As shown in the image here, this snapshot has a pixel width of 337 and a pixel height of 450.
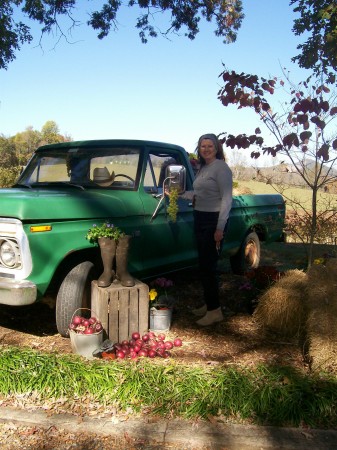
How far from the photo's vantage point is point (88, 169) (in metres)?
4.89

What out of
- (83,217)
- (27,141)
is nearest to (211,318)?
(83,217)

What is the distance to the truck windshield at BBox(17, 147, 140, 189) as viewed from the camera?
188 inches

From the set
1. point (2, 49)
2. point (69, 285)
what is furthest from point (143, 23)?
point (69, 285)

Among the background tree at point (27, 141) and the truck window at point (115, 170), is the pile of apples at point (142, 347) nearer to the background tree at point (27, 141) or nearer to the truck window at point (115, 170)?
the truck window at point (115, 170)

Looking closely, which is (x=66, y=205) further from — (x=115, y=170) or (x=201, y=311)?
(x=201, y=311)

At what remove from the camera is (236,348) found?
3975 millimetres

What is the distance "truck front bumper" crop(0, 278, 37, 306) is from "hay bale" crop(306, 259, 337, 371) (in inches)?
87.2

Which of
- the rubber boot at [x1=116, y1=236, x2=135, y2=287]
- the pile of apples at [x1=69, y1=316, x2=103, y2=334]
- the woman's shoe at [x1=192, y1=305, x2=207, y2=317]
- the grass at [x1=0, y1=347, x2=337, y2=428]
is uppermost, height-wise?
the rubber boot at [x1=116, y1=236, x2=135, y2=287]

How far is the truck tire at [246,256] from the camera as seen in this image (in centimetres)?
680

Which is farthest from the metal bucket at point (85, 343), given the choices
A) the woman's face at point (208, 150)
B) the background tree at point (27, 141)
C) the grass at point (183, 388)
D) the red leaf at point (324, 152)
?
the background tree at point (27, 141)

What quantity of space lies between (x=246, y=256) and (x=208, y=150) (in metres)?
3.15

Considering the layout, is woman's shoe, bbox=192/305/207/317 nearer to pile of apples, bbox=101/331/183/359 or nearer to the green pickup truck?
the green pickup truck

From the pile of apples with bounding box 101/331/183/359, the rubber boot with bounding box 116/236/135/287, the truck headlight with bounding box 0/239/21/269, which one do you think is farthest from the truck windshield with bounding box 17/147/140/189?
the pile of apples with bounding box 101/331/183/359

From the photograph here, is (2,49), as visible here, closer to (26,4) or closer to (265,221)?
(26,4)
